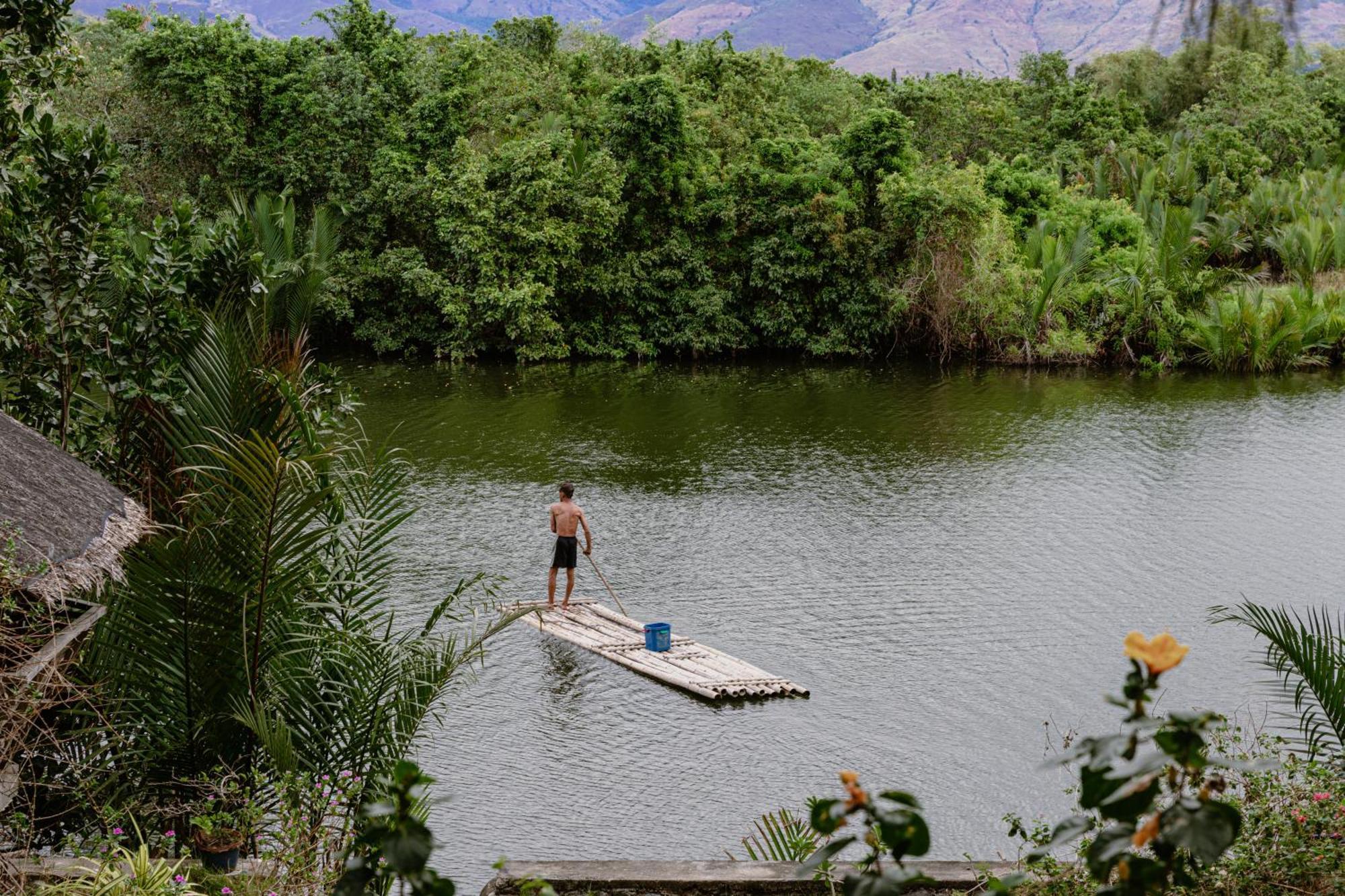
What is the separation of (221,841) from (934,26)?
867cm

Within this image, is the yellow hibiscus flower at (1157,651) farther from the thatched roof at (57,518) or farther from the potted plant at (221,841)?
the potted plant at (221,841)

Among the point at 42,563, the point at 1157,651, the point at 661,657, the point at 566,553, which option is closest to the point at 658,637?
the point at 661,657

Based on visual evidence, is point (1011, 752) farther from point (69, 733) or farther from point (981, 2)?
point (69, 733)

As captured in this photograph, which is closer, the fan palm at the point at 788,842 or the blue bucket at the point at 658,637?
the fan palm at the point at 788,842

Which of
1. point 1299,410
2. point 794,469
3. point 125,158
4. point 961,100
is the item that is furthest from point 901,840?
point 961,100

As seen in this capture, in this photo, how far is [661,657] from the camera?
39.2ft

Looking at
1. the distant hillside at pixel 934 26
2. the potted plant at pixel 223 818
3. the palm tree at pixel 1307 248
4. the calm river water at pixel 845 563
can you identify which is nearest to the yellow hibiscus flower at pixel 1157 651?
the distant hillside at pixel 934 26

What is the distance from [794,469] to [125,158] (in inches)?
683

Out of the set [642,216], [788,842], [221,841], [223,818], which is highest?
[642,216]

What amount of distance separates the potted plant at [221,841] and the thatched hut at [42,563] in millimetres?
785

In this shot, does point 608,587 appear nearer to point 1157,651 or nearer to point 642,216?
point 1157,651

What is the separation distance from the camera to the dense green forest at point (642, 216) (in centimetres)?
2739

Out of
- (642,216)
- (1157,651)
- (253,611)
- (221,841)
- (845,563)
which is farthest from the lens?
(642,216)

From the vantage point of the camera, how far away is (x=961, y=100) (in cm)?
3762
